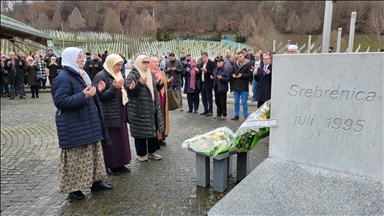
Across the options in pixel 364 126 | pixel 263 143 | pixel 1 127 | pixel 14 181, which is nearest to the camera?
pixel 364 126

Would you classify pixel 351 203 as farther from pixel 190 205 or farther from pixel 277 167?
pixel 190 205

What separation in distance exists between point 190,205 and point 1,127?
7.05 meters

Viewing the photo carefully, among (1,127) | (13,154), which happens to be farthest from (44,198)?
(1,127)

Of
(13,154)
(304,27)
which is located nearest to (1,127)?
(13,154)

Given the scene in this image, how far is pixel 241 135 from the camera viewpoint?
11.7 ft

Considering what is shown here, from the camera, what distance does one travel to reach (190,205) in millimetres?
3617

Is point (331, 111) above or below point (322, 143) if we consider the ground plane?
above

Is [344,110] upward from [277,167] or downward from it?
upward

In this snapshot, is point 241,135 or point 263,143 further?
point 263,143

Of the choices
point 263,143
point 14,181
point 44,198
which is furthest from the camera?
point 263,143

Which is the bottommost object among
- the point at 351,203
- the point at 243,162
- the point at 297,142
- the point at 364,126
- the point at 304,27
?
the point at 243,162

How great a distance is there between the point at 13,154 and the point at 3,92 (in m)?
10.6

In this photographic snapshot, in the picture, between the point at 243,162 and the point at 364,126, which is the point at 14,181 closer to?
the point at 243,162

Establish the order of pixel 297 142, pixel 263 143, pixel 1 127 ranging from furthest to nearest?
pixel 1 127 → pixel 263 143 → pixel 297 142
